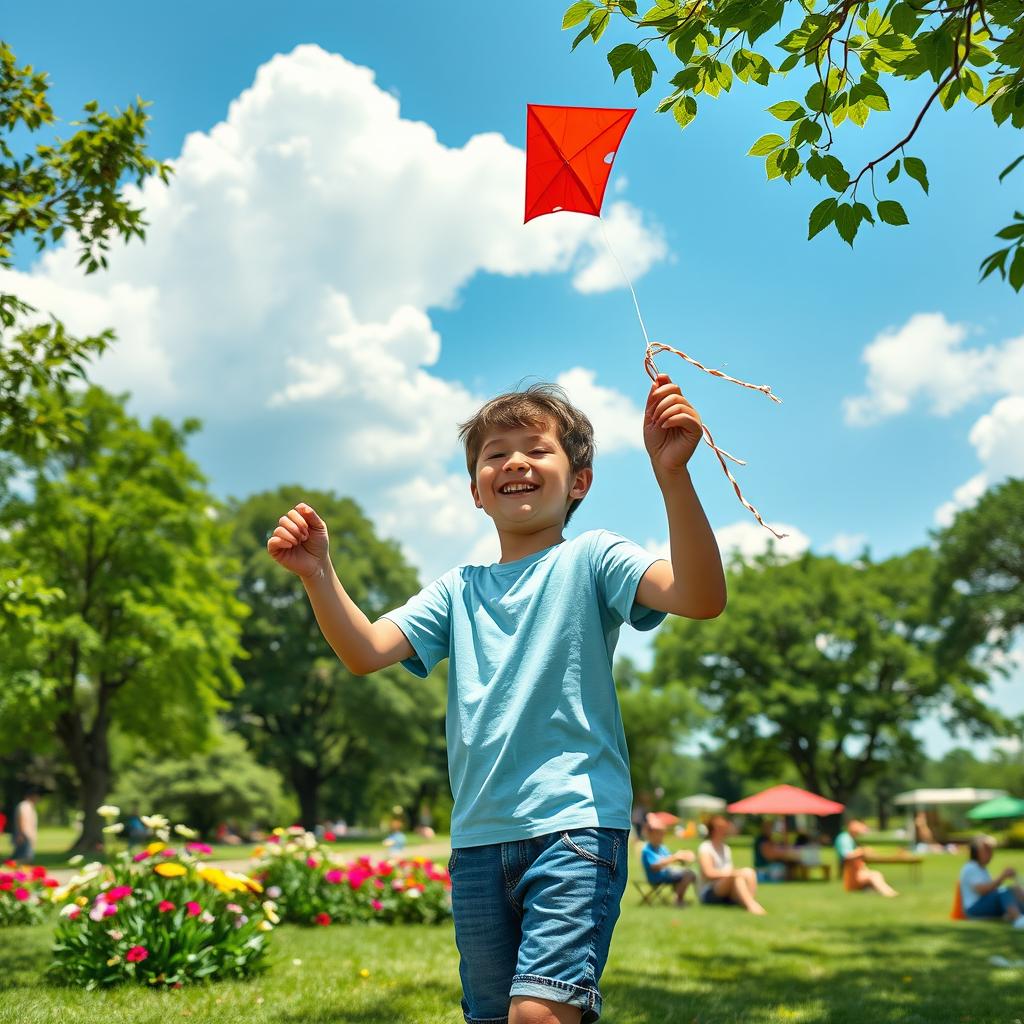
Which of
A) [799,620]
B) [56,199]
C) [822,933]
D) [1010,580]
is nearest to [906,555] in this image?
[799,620]

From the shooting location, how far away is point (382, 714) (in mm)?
39500

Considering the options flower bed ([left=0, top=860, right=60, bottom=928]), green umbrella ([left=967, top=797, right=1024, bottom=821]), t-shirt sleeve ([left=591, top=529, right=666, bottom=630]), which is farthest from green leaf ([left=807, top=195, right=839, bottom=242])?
green umbrella ([left=967, top=797, right=1024, bottom=821])

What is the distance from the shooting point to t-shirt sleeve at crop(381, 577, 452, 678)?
2.88m

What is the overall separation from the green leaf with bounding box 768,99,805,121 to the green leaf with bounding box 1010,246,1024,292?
128cm

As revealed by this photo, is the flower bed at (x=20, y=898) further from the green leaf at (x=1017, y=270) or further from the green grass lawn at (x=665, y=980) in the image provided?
the green leaf at (x=1017, y=270)

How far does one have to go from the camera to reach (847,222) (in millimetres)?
3596

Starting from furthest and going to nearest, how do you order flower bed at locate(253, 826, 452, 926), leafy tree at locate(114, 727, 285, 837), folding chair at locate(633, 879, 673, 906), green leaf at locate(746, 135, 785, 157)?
leafy tree at locate(114, 727, 285, 837) → folding chair at locate(633, 879, 673, 906) → flower bed at locate(253, 826, 452, 926) → green leaf at locate(746, 135, 785, 157)

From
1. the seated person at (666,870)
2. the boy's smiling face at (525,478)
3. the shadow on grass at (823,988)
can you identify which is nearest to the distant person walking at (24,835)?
the seated person at (666,870)

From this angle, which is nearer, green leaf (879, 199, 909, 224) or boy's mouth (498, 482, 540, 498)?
boy's mouth (498, 482, 540, 498)

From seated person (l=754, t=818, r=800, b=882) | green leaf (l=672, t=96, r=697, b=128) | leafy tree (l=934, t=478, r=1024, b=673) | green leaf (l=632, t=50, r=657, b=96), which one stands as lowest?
seated person (l=754, t=818, r=800, b=882)

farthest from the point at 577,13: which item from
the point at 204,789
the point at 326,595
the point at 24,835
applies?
the point at 204,789

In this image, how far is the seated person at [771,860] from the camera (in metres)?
22.3

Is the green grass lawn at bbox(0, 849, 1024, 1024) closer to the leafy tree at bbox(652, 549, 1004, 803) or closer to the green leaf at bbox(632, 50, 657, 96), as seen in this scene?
the green leaf at bbox(632, 50, 657, 96)

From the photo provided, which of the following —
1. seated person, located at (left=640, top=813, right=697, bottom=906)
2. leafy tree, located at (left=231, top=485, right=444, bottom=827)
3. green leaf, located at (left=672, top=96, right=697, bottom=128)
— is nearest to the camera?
green leaf, located at (left=672, top=96, right=697, bottom=128)
